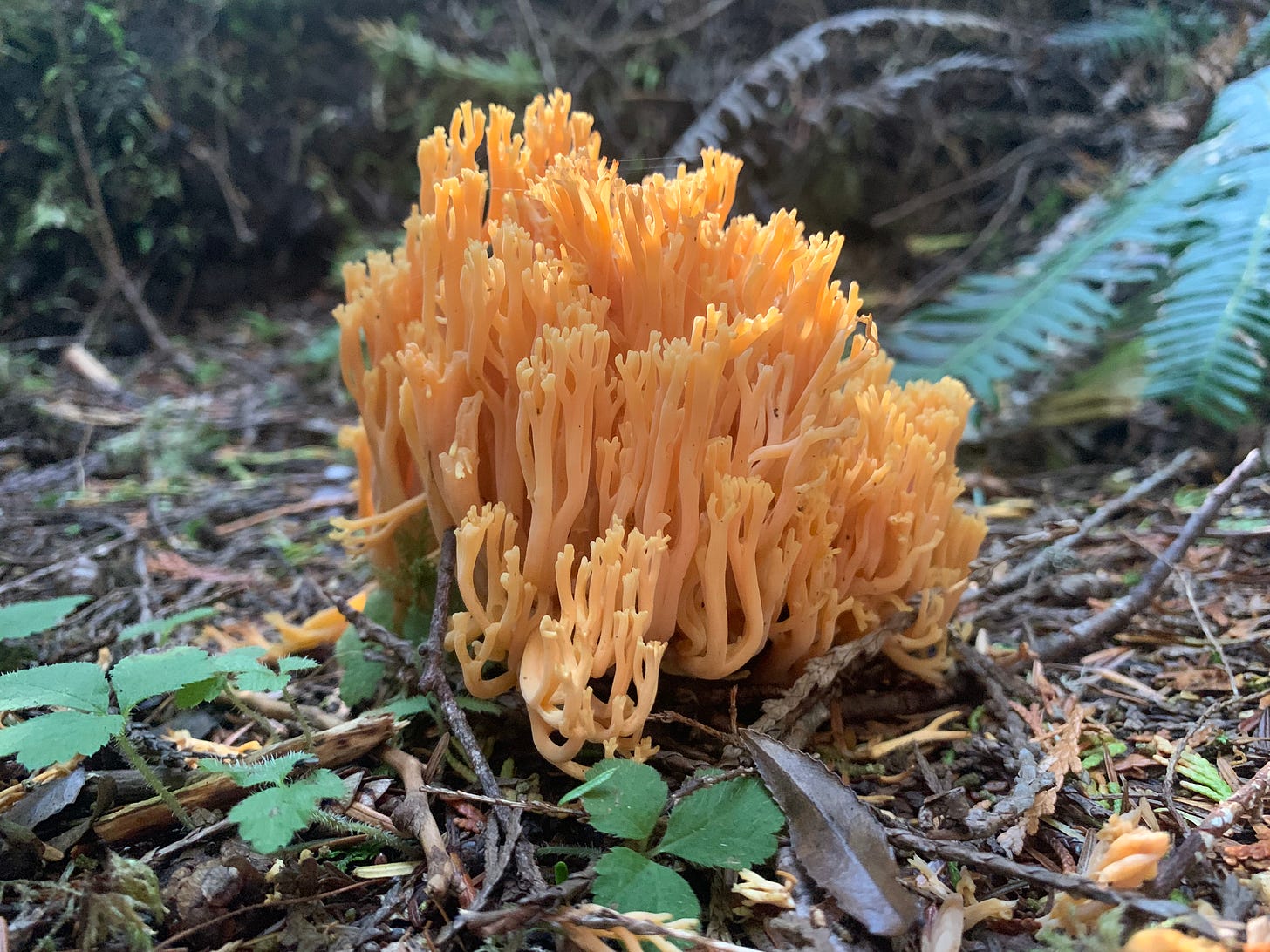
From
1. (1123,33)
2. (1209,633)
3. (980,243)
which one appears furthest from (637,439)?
(1123,33)

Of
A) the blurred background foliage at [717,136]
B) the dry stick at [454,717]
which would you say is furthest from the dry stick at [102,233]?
the dry stick at [454,717]

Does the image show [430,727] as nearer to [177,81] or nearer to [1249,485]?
[1249,485]

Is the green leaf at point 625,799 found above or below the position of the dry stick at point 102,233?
below

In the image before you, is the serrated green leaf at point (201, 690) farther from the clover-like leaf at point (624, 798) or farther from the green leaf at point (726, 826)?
the green leaf at point (726, 826)

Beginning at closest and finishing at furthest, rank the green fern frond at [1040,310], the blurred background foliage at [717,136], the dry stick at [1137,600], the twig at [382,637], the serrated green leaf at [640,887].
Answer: the serrated green leaf at [640,887] → the twig at [382,637] → the dry stick at [1137,600] → the green fern frond at [1040,310] → the blurred background foliage at [717,136]

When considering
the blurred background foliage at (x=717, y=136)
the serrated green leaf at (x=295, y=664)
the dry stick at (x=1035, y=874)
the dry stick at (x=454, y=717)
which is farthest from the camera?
the blurred background foliage at (x=717, y=136)

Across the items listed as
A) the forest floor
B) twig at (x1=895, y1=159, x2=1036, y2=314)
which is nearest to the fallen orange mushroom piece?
the forest floor

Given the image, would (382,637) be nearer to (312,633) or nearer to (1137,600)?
(312,633)

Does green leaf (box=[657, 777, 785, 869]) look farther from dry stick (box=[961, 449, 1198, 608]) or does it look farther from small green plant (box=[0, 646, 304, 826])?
dry stick (box=[961, 449, 1198, 608])
